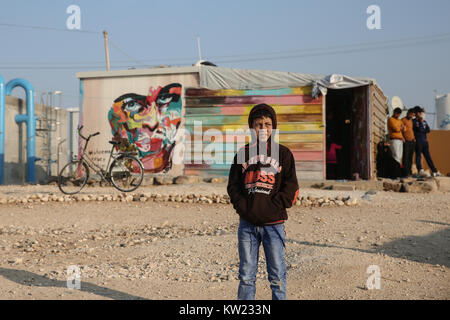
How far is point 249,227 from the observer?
10.3 feet

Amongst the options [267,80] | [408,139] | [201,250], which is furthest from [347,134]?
[201,250]

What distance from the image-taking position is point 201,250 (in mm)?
5582

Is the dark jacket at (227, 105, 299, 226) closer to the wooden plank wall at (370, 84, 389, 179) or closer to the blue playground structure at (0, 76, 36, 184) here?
the wooden plank wall at (370, 84, 389, 179)

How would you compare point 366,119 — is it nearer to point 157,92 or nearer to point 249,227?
point 157,92

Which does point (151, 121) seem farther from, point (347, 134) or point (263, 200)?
point (263, 200)

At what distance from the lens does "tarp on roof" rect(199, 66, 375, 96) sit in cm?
1245

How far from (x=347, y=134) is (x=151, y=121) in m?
6.53

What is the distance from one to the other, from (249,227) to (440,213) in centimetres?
599

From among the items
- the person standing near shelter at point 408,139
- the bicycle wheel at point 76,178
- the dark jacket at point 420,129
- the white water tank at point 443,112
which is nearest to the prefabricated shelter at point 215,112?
the person standing near shelter at point 408,139

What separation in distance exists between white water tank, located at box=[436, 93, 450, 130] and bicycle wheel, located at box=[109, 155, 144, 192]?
20.4m

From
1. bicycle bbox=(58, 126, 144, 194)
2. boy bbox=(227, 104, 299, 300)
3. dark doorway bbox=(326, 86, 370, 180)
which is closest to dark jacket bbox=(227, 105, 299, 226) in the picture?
boy bbox=(227, 104, 299, 300)

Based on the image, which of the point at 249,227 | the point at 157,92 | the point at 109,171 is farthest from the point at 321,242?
the point at 157,92

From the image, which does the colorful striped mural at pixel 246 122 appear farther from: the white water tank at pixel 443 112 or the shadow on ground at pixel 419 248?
the white water tank at pixel 443 112

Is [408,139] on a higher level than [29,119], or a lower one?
lower
